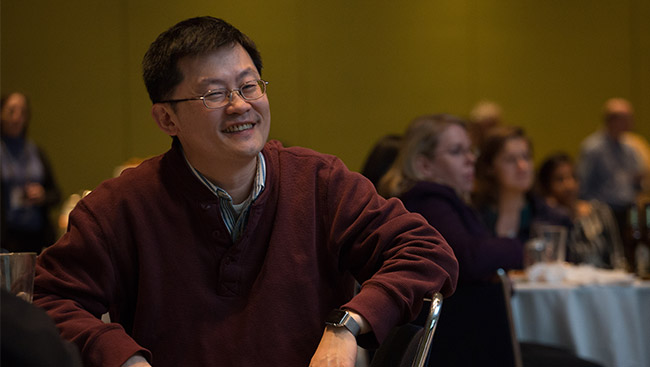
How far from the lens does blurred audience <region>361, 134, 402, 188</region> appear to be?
3383 millimetres

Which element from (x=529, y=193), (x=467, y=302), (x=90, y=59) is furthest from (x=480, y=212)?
(x=90, y=59)

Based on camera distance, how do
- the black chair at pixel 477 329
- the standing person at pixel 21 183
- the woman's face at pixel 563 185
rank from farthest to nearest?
the standing person at pixel 21 183 → the woman's face at pixel 563 185 → the black chair at pixel 477 329

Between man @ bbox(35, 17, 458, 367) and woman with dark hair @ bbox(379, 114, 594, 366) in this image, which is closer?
man @ bbox(35, 17, 458, 367)

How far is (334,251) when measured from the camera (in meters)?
1.65

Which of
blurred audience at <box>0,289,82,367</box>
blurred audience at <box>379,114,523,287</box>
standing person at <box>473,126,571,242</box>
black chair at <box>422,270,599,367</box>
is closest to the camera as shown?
blurred audience at <box>0,289,82,367</box>

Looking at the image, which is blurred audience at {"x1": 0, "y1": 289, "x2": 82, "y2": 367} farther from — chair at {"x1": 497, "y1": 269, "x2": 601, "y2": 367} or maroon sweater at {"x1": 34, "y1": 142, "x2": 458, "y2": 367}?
chair at {"x1": 497, "y1": 269, "x2": 601, "y2": 367}

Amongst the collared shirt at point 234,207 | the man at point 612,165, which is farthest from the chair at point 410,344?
the man at point 612,165

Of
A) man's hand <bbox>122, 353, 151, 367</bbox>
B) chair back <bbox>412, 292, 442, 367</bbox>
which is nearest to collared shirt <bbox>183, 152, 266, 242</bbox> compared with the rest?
man's hand <bbox>122, 353, 151, 367</bbox>

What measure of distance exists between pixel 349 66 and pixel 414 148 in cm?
177

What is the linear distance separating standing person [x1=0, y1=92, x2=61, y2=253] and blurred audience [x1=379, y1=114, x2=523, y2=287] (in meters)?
3.21

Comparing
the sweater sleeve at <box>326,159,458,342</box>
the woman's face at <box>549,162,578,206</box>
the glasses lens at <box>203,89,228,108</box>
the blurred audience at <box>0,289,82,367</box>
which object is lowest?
the woman's face at <box>549,162,578,206</box>

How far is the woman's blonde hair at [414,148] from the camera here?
283 cm

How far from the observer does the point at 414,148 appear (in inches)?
116

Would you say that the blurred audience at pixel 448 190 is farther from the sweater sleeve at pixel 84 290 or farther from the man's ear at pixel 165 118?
the sweater sleeve at pixel 84 290
